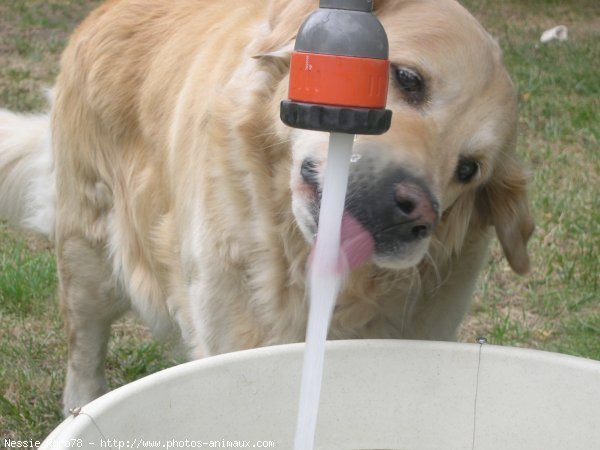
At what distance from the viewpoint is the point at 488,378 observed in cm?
214

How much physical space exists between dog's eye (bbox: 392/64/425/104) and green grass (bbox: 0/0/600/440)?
5.89ft

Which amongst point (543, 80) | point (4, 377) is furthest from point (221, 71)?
point (543, 80)

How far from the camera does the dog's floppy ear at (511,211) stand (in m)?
2.75

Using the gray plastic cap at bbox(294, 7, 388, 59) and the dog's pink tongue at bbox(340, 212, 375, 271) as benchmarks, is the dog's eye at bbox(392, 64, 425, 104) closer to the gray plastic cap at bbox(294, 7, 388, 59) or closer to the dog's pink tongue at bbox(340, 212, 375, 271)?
the dog's pink tongue at bbox(340, 212, 375, 271)

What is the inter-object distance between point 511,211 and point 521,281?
186cm

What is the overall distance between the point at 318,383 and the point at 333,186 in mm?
377

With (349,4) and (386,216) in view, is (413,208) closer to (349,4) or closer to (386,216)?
(386,216)

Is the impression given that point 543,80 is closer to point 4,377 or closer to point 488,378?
point 4,377

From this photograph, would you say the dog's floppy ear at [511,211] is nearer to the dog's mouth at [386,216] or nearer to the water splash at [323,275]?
the dog's mouth at [386,216]

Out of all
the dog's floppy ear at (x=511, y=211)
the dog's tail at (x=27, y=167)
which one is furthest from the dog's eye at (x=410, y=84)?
the dog's tail at (x=27, y=167)

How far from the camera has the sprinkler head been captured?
1610mm

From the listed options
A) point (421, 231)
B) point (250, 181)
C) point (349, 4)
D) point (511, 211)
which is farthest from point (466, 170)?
point (349, 4)

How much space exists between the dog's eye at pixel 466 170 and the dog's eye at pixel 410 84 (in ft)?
0.74

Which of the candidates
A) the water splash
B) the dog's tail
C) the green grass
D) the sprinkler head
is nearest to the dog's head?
the water splash
